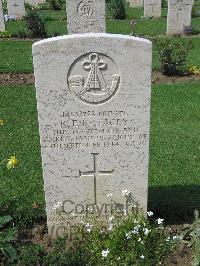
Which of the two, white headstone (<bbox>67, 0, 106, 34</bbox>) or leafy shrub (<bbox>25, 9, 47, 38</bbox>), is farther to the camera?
leafy shrub (<bbox>25, 9, 47, 38</bbox>)

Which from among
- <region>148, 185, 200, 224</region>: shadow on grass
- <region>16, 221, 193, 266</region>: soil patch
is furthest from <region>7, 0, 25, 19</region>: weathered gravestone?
<region>16, 221, 193, 266</region>: soil patch

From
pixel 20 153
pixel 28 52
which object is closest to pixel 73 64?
pixel 20 153

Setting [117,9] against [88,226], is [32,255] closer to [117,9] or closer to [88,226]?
[88,226]

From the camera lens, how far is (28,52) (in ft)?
41.7

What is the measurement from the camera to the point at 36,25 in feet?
48.1

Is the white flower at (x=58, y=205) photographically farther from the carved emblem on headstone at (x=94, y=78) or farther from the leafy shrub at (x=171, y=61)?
the leafy shrub at (x=171, y=61)

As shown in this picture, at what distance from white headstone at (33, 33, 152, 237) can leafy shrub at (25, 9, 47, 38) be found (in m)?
11.0

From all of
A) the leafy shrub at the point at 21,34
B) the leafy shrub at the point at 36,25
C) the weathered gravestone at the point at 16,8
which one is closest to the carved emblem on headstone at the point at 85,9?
the leafy shrub at the point at 36,25

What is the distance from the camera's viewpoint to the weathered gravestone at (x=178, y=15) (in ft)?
47.8

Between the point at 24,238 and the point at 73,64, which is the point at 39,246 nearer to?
the point at 24,238

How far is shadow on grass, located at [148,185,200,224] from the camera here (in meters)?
5.06

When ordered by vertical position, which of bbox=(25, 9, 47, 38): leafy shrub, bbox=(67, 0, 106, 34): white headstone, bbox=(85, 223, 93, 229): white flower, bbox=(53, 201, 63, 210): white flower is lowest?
bbox=(85, 223, 93, 229): white flower

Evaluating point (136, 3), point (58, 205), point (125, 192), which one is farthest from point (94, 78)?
point (136, 3)

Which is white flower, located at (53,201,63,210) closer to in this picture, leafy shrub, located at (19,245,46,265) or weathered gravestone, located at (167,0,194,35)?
leafy shrub, located at (19,245,46,265)
